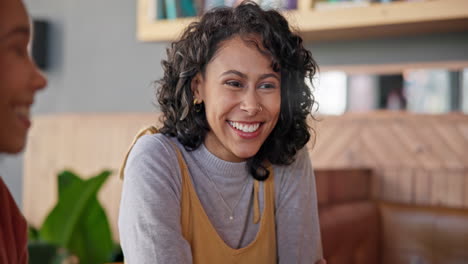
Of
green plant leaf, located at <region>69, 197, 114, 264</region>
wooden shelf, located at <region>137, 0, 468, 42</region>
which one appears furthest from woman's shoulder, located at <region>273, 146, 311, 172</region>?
green plant leaf, located at <region>69, 197, 114, 264</region>

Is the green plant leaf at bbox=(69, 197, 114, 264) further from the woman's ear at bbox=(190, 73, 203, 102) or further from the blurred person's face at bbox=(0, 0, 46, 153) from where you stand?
the blurred person's face at bbox=(0, 0, 46, 153)

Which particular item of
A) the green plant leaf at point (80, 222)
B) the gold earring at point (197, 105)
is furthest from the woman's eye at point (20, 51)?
the green plant leaf at point (80, 222)

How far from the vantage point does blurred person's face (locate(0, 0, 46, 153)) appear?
18.3 inches

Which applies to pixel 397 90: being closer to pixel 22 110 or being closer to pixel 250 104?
pixel 250 104

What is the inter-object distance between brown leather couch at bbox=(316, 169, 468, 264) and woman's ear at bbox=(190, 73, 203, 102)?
0.78 meters

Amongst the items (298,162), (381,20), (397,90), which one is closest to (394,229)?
(397,90)

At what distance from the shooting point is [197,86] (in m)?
1.11

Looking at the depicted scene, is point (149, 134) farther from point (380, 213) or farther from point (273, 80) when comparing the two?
point (380, 213)

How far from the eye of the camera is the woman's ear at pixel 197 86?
1.10 meters

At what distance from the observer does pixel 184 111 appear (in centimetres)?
110

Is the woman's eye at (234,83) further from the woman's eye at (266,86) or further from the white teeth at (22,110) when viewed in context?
the white teeth at (22,110)

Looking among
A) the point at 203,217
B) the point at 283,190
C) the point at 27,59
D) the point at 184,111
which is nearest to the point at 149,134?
the point at 184,111

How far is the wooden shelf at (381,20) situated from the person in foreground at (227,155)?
0.75m

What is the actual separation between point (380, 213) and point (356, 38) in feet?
2.58
